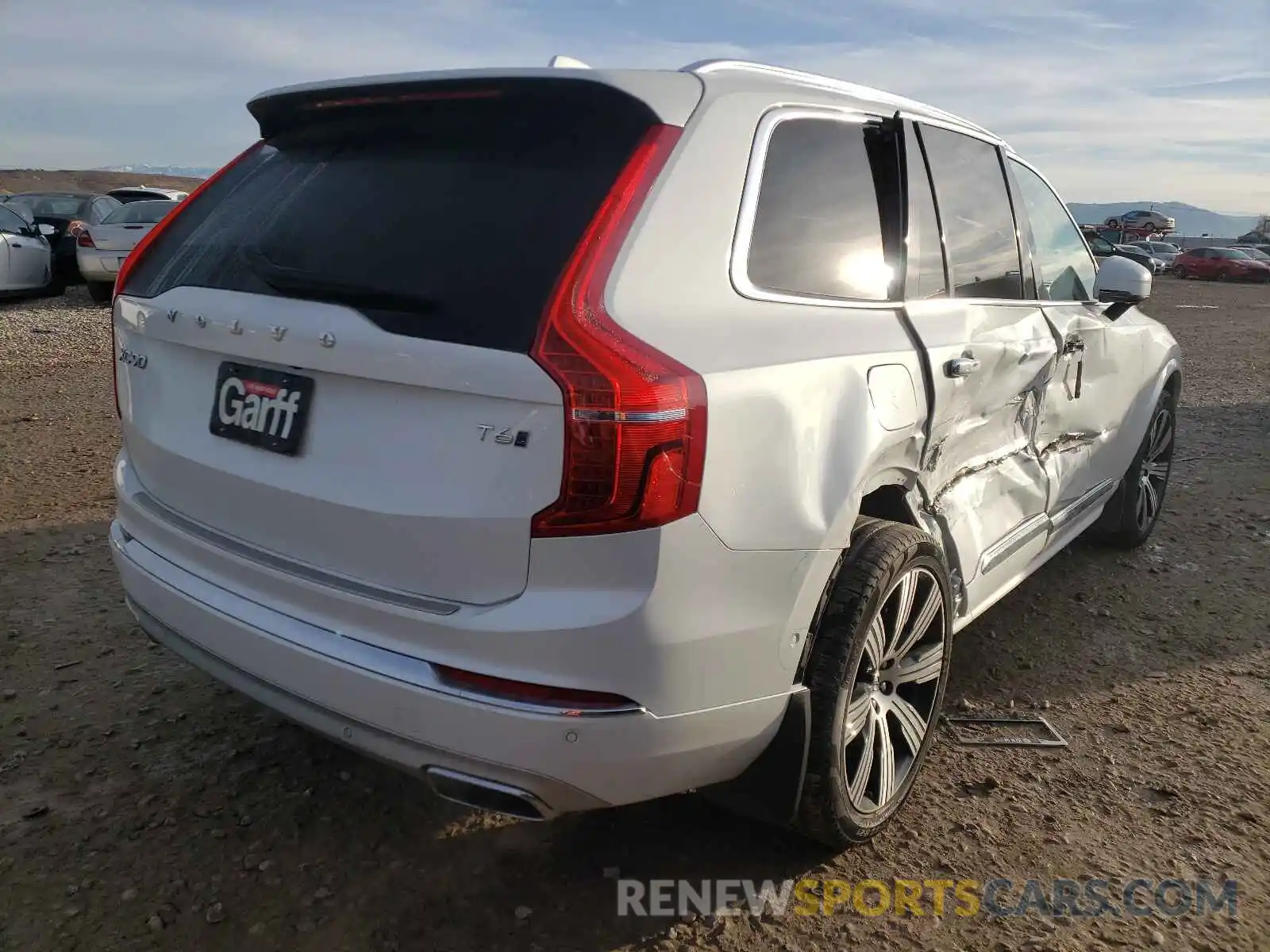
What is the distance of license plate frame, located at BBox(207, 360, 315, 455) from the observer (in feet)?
6.82

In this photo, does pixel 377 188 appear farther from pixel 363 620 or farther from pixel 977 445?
pixel 977 445

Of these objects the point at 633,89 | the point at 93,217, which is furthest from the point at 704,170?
the point at 93,217

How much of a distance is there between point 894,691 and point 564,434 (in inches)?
53.8

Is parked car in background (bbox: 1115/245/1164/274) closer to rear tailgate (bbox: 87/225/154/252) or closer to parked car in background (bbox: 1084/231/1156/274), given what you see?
parked car in background (bbox: 1084/231/1156/274)

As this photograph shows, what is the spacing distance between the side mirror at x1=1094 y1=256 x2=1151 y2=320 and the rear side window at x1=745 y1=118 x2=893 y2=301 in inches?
64.2

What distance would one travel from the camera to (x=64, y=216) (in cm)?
1509

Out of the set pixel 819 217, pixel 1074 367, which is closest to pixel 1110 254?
pixel 1074 367

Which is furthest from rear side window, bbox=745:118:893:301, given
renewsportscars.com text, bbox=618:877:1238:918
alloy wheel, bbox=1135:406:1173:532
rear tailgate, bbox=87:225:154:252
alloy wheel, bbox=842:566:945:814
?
rear tailgate, bbox=87:225:154:252

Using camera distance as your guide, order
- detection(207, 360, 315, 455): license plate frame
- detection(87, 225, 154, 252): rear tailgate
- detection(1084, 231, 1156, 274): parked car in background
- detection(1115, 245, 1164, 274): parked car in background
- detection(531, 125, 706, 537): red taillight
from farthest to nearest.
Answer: detection(87, 225, 154, 252): rear tailgate < detection(1115, 245, 1164, 274): parked car in background < detection(1084, 231, 1156, 274): parked car in background < detection(207, 360, 315, 455): license plate frame < detection(531, 125, 706, 537): red taillight

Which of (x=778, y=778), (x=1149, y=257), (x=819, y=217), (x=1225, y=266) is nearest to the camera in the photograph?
(x=778, y=778)

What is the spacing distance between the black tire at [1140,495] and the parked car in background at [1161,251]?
3922 centimetres

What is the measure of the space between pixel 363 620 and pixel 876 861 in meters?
1.45

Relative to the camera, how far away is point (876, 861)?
258 cm

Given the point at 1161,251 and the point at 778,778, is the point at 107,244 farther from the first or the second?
the point at 1161,251
